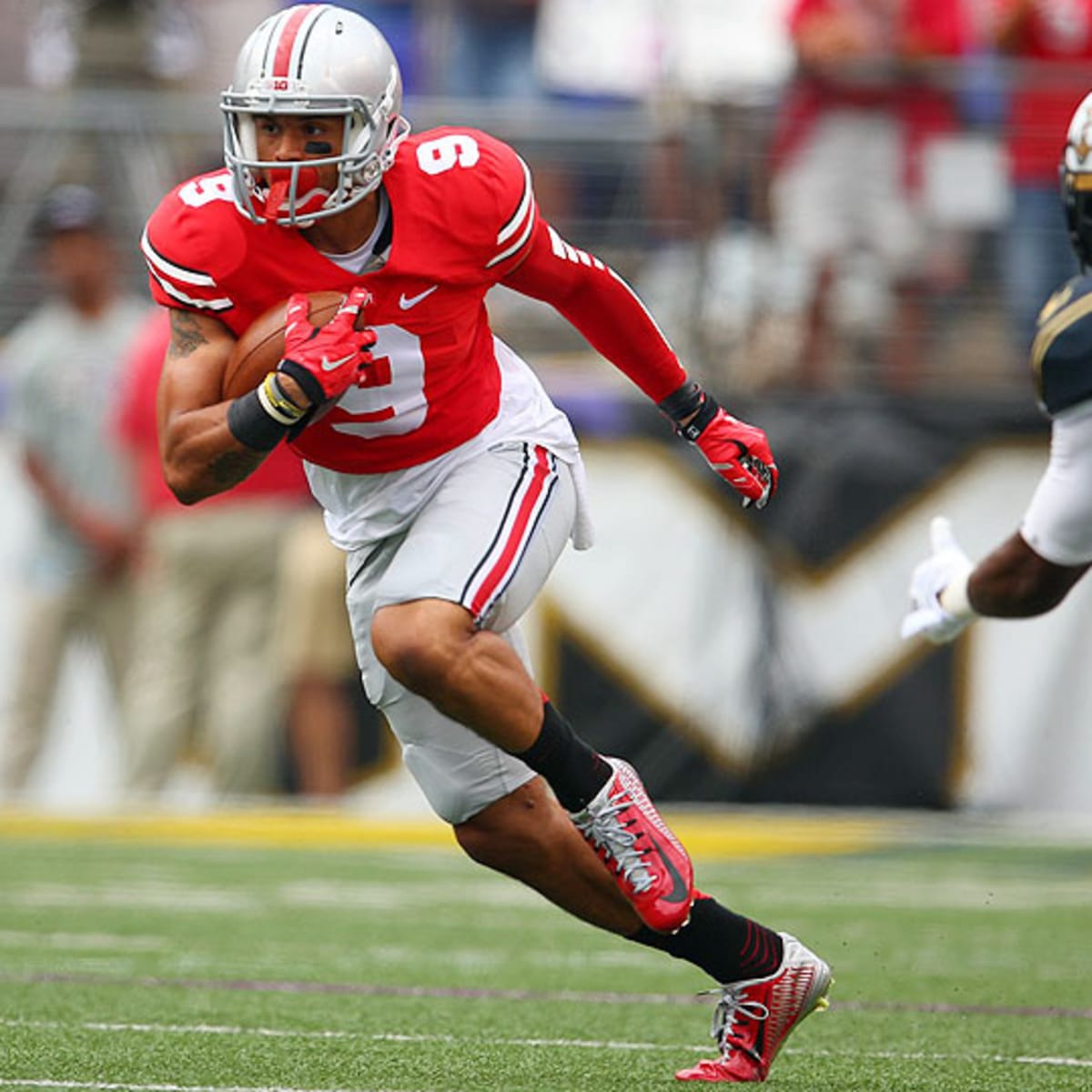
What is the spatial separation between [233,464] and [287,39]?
0.76 m

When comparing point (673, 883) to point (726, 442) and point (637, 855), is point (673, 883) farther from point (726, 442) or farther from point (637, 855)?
point (726, 442)

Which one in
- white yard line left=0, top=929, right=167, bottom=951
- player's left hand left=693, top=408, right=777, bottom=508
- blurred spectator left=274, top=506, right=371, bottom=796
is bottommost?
blurred spectator left=274, top=506, right=371, bottom=796

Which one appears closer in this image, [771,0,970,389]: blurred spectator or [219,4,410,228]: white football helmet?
[219,4,410,228]: white football helmet

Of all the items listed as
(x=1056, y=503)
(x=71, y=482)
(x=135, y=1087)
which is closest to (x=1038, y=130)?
(x=71, y=482)

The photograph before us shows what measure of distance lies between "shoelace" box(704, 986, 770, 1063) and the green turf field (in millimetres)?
97

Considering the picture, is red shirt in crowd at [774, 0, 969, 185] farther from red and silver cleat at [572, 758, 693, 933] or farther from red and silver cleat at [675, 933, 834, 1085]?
red and silver cleat at [572, 758, 693, 933]

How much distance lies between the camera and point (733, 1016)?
4.22 metres

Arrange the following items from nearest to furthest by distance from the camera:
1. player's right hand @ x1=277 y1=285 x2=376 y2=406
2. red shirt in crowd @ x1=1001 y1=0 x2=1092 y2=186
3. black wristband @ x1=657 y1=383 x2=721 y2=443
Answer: player's right hand @ x1=277 y1=285 x2=376 y2=406, black wristband @ x1=657 y1=383 x2=721 y2=443, red shirt in crowd @ x1=1001 y1=0 x2=1092 y2=186

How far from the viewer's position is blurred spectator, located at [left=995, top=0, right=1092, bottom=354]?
886cm

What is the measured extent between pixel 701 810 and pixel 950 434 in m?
1.57

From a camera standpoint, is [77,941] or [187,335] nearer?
[187,335]

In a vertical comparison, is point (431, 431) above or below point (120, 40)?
above

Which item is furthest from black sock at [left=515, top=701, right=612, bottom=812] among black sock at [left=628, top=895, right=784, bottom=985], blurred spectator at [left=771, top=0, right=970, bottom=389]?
blurred spectator at [left=771, top=0, right=970, bottom=389]

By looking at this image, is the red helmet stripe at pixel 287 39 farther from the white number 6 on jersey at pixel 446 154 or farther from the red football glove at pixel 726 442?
the red football glove at pixel 726 442
